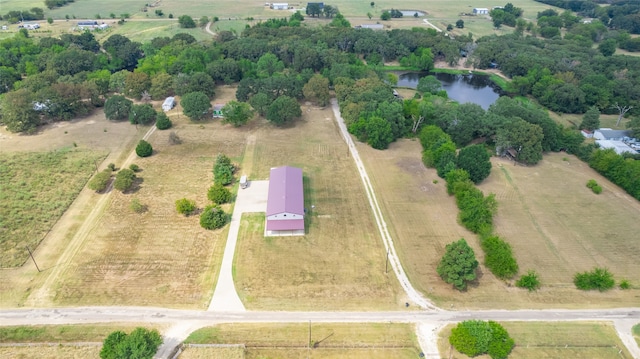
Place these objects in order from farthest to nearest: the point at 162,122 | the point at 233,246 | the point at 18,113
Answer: the point at 162,122 < the point at 18,113 < the point at 233,246

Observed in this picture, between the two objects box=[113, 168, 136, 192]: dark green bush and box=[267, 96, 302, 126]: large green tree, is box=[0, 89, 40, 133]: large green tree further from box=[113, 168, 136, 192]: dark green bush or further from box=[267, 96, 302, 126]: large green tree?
box=[267, 96, 302, 126]: large green tree

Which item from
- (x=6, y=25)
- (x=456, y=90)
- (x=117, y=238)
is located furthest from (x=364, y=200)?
(x=6, y=25)

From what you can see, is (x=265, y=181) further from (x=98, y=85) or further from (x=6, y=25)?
(x=6, y=25)

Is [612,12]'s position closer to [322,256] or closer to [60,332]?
[322,256]

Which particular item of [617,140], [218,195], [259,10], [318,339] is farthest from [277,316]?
[259,10]

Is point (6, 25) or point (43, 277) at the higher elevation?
point (6, 25)

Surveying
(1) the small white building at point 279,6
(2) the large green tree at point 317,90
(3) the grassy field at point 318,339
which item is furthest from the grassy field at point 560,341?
(1) the small white building at point 279,6
